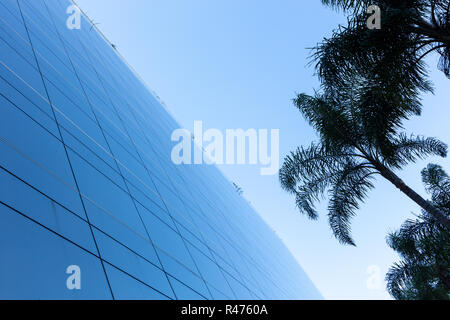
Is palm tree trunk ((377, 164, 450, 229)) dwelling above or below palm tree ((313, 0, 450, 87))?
below

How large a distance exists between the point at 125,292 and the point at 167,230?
11.1 ft

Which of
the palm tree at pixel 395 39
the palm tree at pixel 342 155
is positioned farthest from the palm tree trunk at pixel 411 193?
the palm tree at pixel 395 39

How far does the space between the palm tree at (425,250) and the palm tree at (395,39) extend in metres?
6.63

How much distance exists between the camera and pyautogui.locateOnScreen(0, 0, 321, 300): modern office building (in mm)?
3221

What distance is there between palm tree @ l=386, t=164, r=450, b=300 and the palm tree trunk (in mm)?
1874

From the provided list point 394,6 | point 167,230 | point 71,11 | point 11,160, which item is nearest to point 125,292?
point 11,160

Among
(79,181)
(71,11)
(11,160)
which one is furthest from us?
(71,11)

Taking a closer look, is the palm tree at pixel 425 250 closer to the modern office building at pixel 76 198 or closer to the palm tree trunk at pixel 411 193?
the palm tree trunk at pixel 411 193

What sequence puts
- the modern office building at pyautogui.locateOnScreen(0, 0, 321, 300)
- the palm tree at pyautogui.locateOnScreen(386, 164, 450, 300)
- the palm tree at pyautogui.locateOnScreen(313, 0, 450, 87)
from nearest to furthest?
the modern office building at pyautogui.locateOnScreen(0, 0, 321, 300) → the palm tree at pyautogui.locateOnScreen(313, 0, 450, 87) → the palm tree at pyautogui.locateOnScreen(386, 164, 450, 300)

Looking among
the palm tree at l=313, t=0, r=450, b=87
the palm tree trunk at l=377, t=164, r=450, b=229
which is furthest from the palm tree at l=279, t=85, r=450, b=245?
the palm tree at l=313, t=0, r=450, b=87

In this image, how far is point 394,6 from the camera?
6.95 metres

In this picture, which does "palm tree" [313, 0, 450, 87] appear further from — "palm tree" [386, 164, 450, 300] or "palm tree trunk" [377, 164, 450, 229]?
"palm tree" [386, 164, 450, 300]

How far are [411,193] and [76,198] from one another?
10261 millimetres

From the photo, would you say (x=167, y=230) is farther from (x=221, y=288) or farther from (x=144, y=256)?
(x=221, y=288)
